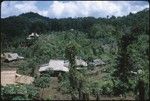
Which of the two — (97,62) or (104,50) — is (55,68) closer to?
(97,62)

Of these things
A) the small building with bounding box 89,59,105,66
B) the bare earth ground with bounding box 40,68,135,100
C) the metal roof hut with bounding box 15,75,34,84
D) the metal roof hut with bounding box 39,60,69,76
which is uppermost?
the small building with bounding box 89,59,105,66

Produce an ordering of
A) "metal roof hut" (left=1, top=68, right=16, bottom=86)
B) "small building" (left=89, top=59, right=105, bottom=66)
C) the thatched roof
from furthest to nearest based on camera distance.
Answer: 1. "small building" (left=89, top=59, right=105, bottom=66)
2. the thatched roof
3. "metal roof hut" (left=1, top=68, right=16, bottom=86)

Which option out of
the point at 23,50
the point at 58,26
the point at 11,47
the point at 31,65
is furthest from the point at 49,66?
the point at 58,26

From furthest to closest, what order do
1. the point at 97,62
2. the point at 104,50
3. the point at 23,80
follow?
1. the point at 104,50
2. the point at 97,62
3. the point at 23,80

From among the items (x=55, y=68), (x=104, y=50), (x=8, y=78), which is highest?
(x=104, y=50)

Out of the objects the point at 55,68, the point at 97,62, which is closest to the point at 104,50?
the point at 97,62

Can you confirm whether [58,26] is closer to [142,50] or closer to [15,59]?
[15,59]

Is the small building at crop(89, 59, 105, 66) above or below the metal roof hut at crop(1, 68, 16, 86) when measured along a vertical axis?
above

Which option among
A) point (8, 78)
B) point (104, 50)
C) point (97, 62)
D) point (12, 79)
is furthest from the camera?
point (104, 50)

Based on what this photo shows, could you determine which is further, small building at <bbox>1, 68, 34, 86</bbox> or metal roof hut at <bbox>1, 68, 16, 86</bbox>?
small building at <bbox>1, 68, 34, 86</bbox>

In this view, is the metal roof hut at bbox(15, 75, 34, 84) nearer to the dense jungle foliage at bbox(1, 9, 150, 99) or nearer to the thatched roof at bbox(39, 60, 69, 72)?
the dense jungle foliage at bbox(1, 9, 150, 99)

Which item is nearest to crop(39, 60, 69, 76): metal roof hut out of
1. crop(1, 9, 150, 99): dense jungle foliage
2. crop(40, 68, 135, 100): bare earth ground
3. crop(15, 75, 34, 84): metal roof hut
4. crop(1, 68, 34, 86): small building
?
crop(1, 9, 150, 99): dense jungle foliage

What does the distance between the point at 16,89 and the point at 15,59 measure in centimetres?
3166

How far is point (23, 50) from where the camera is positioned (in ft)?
241
